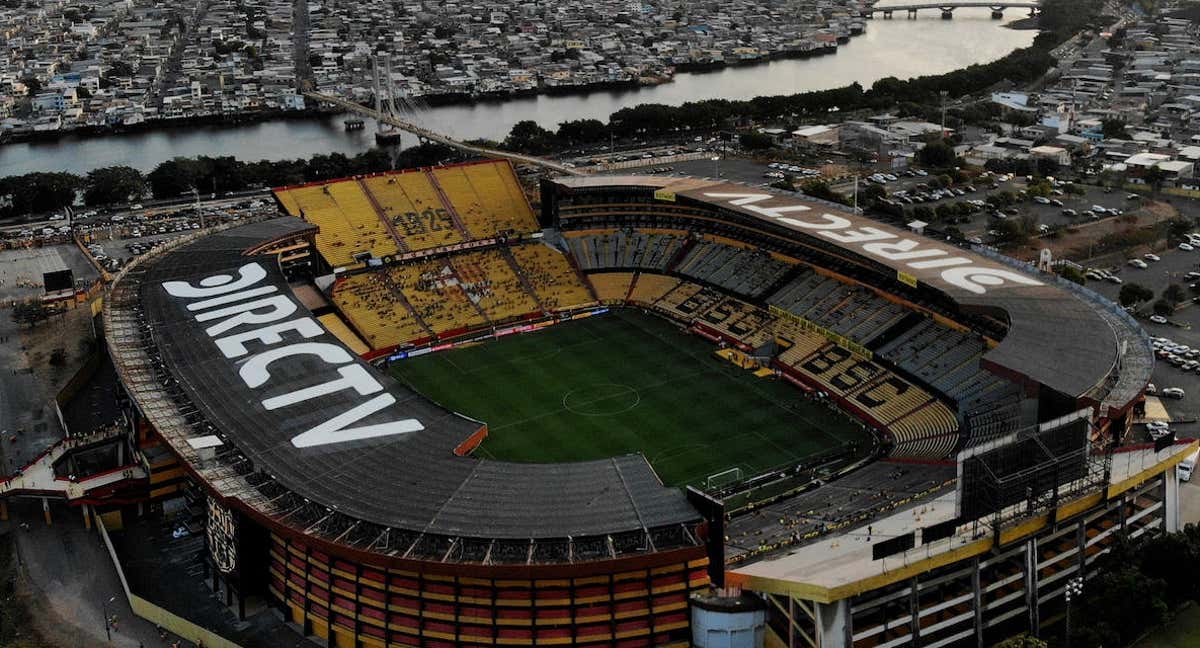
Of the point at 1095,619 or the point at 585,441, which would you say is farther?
the point at 585,441

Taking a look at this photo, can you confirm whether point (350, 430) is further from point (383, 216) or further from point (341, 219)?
point (383, 216)

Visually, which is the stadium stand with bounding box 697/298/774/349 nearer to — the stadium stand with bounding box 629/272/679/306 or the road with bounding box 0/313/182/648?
the stadium stand with bounding box 629/272/679/306

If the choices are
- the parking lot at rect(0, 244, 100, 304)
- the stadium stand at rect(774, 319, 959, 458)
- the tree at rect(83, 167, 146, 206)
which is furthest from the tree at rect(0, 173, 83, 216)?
the stadium stand at rect(774, 319, 959, 458)

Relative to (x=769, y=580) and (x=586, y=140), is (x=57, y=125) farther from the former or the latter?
(x=769, y=580)

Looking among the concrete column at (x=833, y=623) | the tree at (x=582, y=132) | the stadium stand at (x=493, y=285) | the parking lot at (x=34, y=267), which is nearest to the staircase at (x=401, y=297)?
the stadium stand at (x=493, y=285)

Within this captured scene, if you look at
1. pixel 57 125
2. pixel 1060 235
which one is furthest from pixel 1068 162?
pixel 57 125

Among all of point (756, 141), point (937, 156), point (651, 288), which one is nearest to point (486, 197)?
point (651, 288)
